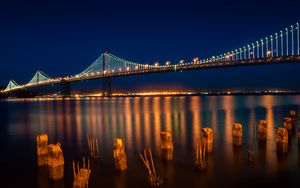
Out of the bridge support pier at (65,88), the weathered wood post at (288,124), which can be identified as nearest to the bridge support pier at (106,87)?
the bridge support pier at (65,88)

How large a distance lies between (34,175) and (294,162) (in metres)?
Answer: 6.73

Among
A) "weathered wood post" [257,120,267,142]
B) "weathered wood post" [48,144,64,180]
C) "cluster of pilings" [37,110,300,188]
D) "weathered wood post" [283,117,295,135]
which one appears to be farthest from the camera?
"weathered wood post" [283,117,295,135]

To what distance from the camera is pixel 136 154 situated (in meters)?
11.7

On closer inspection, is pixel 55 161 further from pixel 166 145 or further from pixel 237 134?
pixel 237 134

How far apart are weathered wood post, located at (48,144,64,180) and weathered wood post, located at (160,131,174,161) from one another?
2.77 meters

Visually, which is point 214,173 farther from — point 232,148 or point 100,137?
point 100,137

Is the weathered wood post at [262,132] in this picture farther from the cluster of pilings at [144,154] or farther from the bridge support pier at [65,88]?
the bridge support pier at [65,88]

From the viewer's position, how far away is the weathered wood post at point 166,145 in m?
9.81

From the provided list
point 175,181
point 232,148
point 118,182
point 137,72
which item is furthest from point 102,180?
point 137,72

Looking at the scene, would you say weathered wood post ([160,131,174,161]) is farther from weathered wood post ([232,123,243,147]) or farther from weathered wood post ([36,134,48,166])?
weathered wood post ([36,134,48,166])

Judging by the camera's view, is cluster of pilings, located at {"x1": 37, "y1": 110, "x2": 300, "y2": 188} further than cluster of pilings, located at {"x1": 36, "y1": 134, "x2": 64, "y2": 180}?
No

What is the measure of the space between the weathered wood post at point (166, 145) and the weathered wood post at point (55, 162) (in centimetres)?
277

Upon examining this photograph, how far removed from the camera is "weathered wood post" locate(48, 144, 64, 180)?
8352 mm

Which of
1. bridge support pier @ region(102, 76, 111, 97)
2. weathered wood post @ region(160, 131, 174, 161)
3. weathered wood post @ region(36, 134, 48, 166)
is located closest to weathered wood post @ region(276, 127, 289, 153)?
weathered wood post @ region(160, 131, 174, 161)
